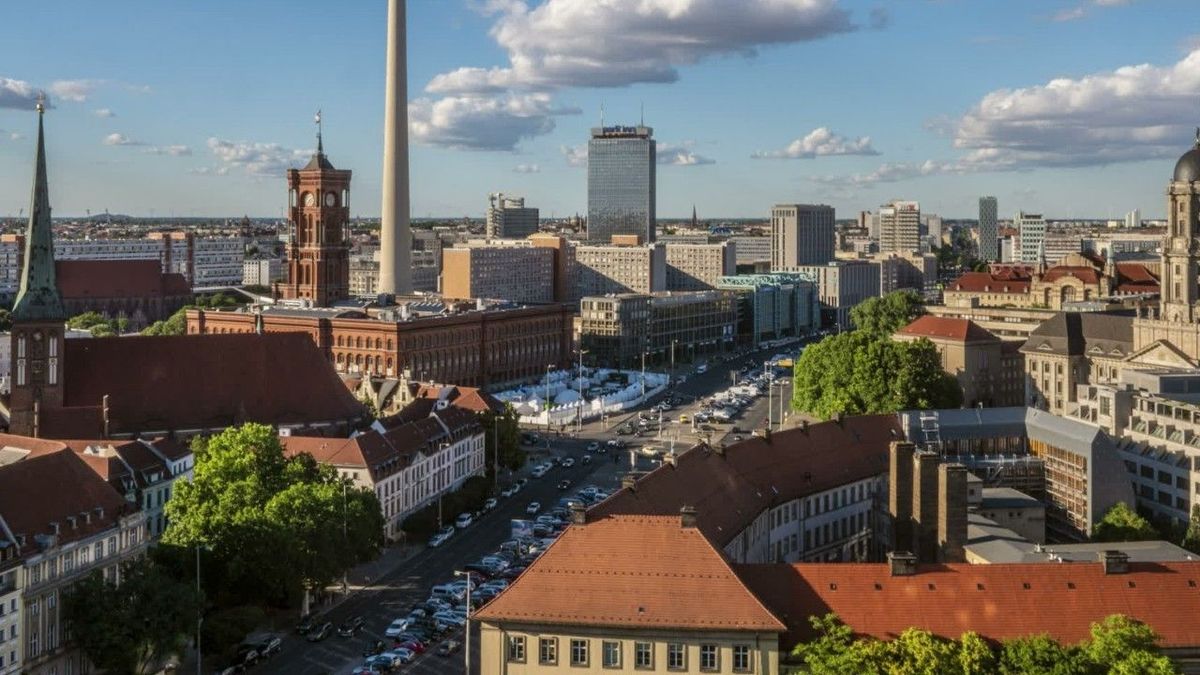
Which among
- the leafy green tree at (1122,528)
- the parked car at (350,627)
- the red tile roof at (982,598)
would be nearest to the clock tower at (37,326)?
the parked car at (350,627)

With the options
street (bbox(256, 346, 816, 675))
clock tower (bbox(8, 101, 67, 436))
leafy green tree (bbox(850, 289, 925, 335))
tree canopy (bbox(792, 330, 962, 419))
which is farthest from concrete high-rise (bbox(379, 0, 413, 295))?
clock tower (bbox(8, 101, 67, 436))

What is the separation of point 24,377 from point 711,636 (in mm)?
60030

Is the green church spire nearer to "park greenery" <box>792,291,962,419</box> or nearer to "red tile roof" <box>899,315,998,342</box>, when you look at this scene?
"park greenery" <box>792,291,962,419</box>

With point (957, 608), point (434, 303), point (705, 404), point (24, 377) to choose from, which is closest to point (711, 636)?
point (957, 608)

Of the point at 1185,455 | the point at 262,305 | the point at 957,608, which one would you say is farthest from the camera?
the point at 262,305

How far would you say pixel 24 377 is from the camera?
304ft

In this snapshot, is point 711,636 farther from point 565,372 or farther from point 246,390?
point 565,372

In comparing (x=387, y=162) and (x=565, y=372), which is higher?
(x=387, y=162)

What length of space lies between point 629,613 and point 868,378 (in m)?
75.3

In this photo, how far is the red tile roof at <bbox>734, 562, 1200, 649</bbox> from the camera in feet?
165

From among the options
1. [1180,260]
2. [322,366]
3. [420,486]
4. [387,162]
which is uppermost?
[387,162]

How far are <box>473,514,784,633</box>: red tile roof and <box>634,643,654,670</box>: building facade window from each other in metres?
0.86

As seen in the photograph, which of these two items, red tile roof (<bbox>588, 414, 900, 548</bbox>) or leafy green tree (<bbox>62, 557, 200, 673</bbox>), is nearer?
leafy green tree (<bbox>62, 557, 200, 673</bbox>)

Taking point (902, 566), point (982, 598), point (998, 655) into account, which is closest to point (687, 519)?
point (902, 566)
